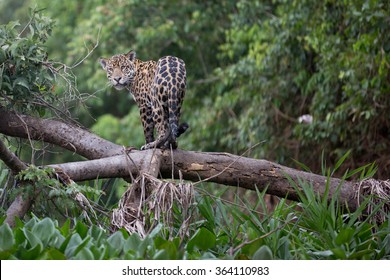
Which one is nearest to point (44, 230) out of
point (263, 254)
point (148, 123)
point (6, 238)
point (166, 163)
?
point (6, 238)

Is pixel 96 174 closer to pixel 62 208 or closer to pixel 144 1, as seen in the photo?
pixel 62 208

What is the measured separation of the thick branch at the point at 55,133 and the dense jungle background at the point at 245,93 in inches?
4.5

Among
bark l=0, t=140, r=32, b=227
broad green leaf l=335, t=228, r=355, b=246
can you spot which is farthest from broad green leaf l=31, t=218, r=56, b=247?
broad green leaf l=335, t=228, r=355, b=246

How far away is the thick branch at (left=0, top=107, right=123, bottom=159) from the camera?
7512 mm

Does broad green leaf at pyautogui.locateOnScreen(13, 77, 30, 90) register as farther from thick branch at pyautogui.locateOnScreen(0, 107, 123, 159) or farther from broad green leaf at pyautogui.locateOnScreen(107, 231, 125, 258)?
broad green leaf at pyautogui.locateOnScreen(107, 231, 125, 258)

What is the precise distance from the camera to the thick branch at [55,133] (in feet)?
24.6

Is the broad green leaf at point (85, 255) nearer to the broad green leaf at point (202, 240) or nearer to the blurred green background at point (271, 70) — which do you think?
the broad green leaf at point (202, 240)

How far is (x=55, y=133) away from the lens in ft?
24.9

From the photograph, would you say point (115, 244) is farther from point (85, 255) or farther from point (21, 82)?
point (21, 82)

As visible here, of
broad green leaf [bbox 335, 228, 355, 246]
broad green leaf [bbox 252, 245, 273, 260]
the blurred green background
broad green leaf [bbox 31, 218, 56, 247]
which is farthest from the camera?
the blurred green background

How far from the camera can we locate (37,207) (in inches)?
274

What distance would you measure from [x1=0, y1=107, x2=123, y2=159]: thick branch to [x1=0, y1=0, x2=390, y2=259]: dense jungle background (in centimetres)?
11

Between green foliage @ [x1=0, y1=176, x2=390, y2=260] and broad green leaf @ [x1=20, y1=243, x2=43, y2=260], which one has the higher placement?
green foliage @ [x1=0, y1=176, x2=390, y2=260]
